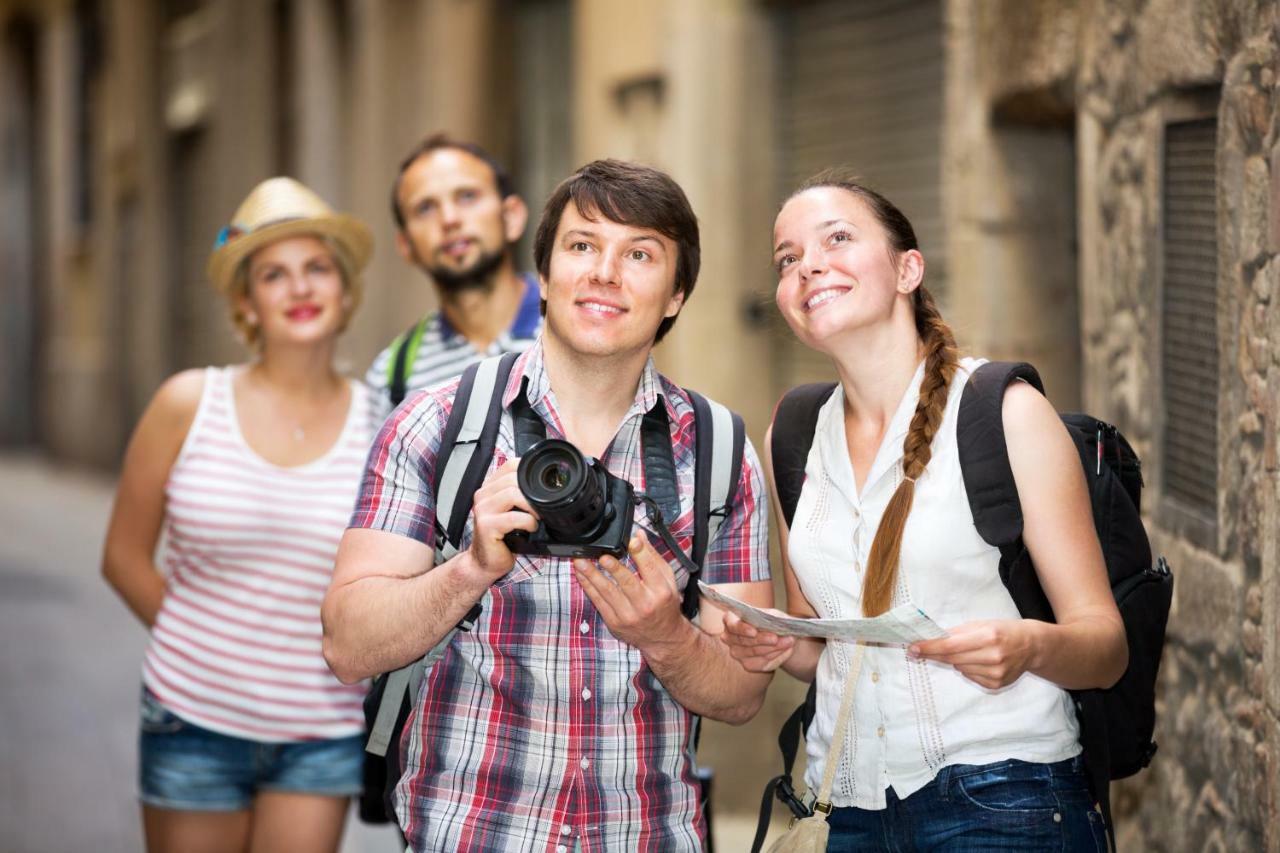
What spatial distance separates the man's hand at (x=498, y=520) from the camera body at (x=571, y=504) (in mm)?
18

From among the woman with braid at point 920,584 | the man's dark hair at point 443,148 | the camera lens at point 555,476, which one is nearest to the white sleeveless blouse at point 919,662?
the woman with braid at point 920,584

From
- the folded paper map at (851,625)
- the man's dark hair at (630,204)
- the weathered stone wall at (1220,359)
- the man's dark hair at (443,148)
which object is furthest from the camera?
the man's dark hair at (443,148)

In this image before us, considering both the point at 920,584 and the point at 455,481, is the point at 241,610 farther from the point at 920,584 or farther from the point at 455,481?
the point at 920,584

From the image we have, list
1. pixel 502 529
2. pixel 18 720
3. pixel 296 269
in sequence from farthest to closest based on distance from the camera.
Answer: pixel 18 720 < pixel 296 269 < pixel 502 529

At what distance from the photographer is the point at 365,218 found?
1084cm

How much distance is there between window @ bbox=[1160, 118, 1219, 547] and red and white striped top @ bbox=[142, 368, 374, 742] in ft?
6.62

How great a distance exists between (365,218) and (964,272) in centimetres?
606

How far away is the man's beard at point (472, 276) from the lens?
14.0 ft

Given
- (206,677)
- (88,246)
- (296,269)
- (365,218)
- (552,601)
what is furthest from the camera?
(88,246)

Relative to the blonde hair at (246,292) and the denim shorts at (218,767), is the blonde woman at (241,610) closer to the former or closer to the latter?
the denim shorts at (218,767)

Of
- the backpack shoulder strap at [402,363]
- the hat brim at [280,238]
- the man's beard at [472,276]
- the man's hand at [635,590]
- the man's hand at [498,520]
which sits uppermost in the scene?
the hat brim at [280,238]

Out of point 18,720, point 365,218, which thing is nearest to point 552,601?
point 18,720

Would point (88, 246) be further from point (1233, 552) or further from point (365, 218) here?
point (1233, 552)

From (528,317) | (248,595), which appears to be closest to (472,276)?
(528,317)
